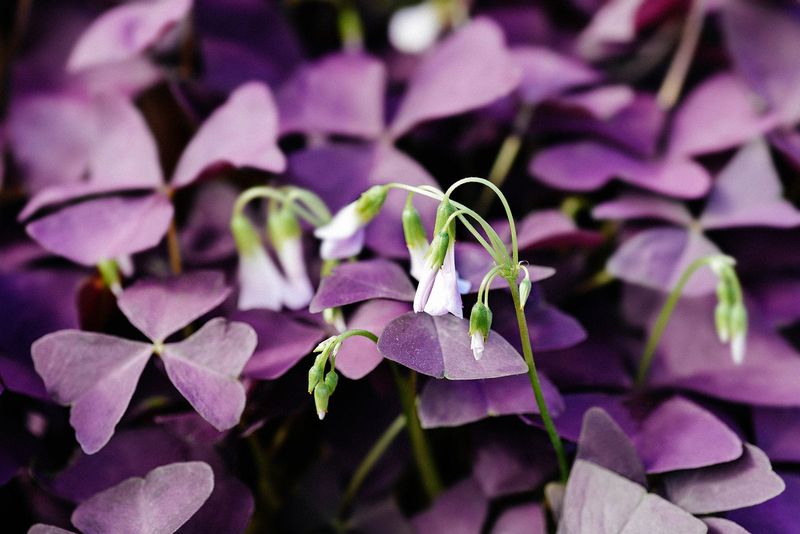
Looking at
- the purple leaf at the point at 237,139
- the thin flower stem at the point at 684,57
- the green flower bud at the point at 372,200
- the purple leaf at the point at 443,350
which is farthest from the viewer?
the thin flower stem at the point at 684,57

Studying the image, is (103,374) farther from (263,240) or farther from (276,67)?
(276,67)

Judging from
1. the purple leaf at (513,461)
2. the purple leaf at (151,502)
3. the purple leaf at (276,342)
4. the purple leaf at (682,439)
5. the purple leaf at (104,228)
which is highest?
the purple leaf at (104,228)

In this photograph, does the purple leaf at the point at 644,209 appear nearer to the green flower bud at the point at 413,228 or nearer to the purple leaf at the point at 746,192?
the purple leaf at the point at 746,192

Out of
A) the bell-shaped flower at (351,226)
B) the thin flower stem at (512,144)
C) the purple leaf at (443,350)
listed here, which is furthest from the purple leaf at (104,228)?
the thin flower stem at (512,144)

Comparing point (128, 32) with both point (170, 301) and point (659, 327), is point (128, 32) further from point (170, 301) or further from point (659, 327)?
point (659, 327)

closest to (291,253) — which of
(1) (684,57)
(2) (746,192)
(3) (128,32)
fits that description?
(3) (128,32)

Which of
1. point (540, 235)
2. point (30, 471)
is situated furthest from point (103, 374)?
point (540, 235)
